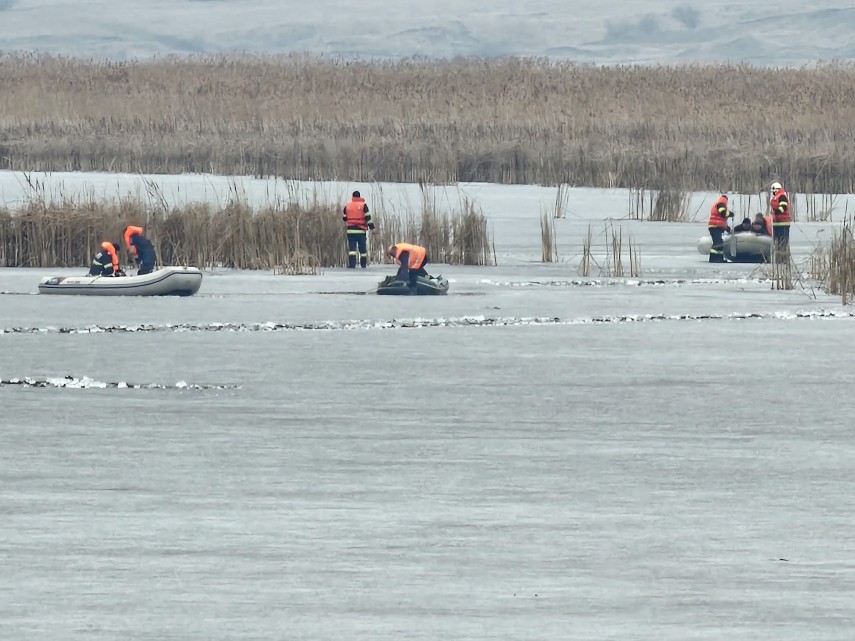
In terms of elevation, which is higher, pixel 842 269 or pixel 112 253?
pixel 112 253

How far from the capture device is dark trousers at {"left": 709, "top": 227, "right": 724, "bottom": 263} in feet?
84.4

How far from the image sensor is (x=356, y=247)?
24.3m

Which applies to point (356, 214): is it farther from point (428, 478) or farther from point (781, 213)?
point (428, 478)

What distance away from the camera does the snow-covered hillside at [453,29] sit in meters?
131

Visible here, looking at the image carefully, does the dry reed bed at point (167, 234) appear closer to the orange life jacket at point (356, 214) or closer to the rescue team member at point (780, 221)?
the orange life jacket at point (356, 214)

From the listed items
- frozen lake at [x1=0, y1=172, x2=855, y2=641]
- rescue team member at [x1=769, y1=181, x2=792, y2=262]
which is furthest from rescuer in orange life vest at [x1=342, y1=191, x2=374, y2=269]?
frozen lake at [x1=0, y1=172, x2=855, y2=641]

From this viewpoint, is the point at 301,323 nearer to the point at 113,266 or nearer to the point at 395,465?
the point at 113,266

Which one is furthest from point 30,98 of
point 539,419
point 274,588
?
point 274,588

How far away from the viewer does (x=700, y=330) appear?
16.9 meters

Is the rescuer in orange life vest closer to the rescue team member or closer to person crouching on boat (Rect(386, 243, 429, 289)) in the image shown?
person crouching on boat (Rect(386, 243, 429, 289))

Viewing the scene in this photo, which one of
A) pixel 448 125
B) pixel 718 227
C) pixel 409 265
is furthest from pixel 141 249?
pixel 448 125

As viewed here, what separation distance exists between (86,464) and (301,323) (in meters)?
7.53

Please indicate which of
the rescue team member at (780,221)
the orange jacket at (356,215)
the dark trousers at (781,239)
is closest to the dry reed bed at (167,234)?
the orange jacket at (356,215)

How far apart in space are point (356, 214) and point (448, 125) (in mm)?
18754
